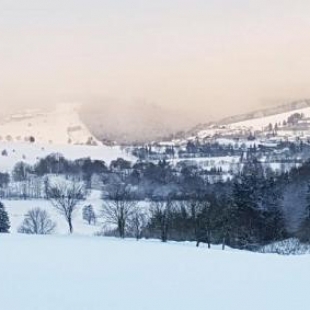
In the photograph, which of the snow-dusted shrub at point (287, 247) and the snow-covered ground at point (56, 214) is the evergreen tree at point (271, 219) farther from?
the snow-covered ground at point (56, 214)

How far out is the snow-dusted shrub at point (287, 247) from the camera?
50541 mm

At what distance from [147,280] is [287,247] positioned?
31134mm

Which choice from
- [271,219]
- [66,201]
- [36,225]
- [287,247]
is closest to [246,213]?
[271,219]

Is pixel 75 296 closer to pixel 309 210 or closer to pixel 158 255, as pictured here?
pixel 158 255

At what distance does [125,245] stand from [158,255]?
713 cm

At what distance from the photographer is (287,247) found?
53156 mm

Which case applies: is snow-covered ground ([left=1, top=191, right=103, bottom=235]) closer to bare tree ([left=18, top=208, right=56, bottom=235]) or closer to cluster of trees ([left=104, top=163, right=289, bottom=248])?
bare tree ([left=18, top=208, right=56, bottom=235])

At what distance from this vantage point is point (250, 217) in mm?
60562

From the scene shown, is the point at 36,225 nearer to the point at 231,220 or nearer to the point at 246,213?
the point at 231,220

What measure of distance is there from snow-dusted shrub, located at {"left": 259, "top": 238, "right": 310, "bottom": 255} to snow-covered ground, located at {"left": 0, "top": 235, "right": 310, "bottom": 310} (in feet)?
49.9

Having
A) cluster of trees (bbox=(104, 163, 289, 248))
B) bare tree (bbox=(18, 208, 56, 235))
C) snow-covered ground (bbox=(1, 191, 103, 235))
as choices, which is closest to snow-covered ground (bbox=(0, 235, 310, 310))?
cluster of trees (bbox=(104, 163, 289, 248))

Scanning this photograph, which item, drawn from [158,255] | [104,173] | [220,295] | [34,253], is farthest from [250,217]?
[104,173]

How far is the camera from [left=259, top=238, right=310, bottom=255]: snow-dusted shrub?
166ft

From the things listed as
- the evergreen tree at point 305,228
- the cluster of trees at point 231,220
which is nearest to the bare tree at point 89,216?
the cluster of trees at point 231,220
